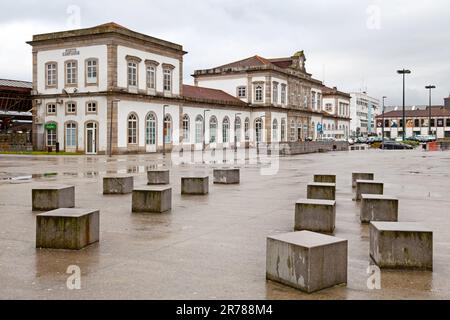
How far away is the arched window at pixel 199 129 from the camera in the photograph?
2295 inches

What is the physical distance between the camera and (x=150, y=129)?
162 ft

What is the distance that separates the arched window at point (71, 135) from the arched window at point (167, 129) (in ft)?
28.7

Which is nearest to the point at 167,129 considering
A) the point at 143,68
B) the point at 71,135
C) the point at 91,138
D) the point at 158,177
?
the point at 143,68

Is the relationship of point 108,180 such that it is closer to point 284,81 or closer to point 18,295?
point 18,295

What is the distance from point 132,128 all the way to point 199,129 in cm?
1317

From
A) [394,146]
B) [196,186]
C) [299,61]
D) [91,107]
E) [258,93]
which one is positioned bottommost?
[196,186]

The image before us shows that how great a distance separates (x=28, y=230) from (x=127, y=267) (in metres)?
3.33

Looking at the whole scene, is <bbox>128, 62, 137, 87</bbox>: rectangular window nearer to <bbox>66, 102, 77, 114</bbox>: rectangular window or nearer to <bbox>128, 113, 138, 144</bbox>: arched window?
<bbox>128, 113, 138, 144</bbox>: arched window

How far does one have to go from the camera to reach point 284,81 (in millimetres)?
76375

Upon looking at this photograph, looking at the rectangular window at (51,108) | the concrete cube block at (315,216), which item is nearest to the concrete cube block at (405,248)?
the concrete cube block at (315,216)

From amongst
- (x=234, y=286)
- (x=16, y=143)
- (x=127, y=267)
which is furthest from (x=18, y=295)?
(x=16, y=143)

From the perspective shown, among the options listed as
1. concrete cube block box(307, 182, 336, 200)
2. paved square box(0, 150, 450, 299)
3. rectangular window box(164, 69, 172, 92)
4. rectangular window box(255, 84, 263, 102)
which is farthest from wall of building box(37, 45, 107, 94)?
concrete cube block box(307, 182, 336, 200)

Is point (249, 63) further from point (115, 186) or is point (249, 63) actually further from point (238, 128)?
point (115, 186)

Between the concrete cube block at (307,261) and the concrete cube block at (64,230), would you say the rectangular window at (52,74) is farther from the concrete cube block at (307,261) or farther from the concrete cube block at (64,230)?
the concrete cube block at (307,261)
